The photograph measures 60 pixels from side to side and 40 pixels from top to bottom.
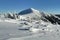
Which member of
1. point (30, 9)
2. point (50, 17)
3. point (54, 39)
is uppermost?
point (30, 9)

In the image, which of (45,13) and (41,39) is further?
(45,13)

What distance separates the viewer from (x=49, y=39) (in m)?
4.80

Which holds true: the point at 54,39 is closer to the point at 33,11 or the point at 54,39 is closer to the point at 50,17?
the point at 50,17

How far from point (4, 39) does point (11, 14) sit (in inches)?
372

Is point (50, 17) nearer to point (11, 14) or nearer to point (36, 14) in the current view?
point (36, 14)

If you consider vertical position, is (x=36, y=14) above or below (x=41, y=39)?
above

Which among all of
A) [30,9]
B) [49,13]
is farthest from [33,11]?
[49,13]

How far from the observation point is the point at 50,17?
49.1 feet

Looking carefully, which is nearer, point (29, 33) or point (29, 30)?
point (29, 33)

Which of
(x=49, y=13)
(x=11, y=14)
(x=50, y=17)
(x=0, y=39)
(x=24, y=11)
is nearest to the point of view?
(x=0, y=39)

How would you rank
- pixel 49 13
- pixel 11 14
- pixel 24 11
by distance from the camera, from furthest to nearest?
pixel 24 11 → pixel 49 13 → pixel 11 14

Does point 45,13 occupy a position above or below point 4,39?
above

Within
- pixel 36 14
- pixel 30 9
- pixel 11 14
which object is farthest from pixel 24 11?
pixel 11 14

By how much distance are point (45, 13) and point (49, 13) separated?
1.41 ft
